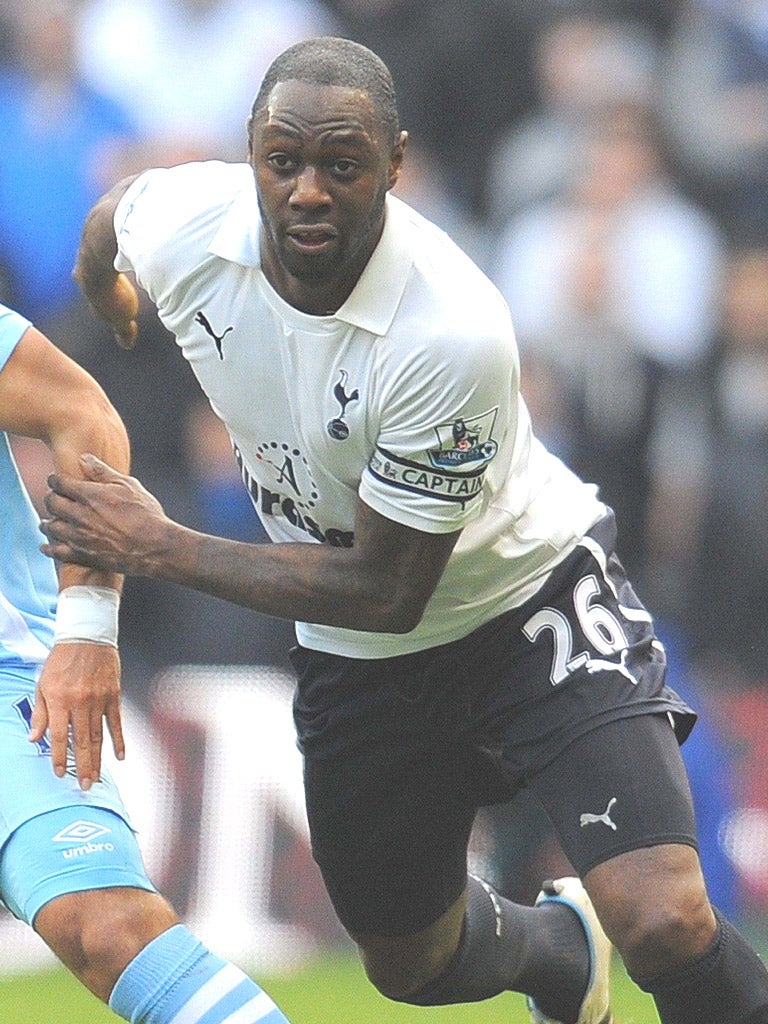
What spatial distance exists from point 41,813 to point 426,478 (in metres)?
1.01

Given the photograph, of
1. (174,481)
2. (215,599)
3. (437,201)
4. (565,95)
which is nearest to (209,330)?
(215,599)

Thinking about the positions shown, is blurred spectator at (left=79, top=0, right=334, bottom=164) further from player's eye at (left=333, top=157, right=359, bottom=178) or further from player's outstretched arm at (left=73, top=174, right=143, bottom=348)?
player's eye at (left=333, top=157, right=359, bottom=178)

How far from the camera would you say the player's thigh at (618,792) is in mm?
4277

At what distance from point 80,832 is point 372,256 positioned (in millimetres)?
1278

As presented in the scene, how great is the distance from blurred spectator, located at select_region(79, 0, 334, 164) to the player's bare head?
5327 mm

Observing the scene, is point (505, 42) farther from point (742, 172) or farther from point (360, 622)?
point (360, 622)

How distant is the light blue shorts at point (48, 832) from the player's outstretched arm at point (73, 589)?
0.05 m

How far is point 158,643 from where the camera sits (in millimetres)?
8086

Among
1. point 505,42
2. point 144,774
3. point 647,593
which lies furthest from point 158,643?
point 505,42

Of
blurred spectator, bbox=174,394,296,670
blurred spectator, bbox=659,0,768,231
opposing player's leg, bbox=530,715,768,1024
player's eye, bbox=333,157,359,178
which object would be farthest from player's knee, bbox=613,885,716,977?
blurred spectator, bbox=659,0,768,231

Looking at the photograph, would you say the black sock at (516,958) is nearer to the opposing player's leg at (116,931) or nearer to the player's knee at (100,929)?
the opposing player's leg at (116,931)

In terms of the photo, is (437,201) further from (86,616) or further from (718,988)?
(718,988)

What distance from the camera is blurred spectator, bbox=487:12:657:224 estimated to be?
9.28 meters

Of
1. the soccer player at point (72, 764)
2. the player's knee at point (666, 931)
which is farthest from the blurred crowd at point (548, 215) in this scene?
the player's knee at point (666, 931)
